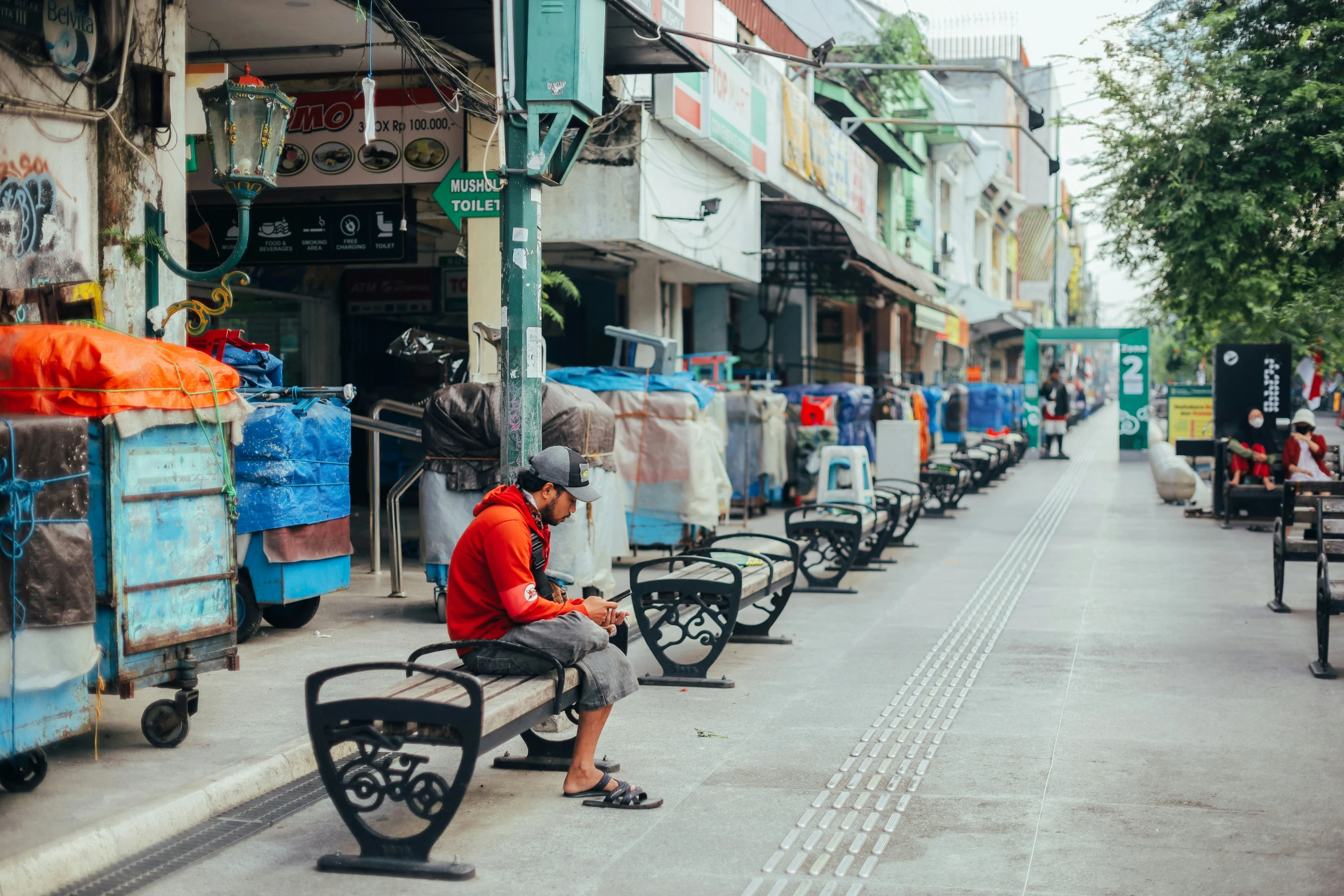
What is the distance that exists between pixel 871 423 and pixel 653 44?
36.0 feet

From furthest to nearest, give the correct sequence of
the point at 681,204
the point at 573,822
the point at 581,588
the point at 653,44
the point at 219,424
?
the point at 681,204 → the point at 653,44 → the point at 581,588 → the point at 219,424 → the point at 573,822

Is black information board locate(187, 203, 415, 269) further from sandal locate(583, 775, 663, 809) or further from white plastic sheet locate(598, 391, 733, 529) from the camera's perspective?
sandal locate(583, 775, 663, 809)

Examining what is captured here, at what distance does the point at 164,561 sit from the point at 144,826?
1.46m

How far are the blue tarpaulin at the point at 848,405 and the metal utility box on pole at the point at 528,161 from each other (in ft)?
38.6

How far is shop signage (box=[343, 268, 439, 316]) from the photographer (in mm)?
19312

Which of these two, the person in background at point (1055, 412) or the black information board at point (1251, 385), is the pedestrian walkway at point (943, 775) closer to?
the black information board at point (1251, 385)

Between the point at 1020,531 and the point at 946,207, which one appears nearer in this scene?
the point at 1020,531

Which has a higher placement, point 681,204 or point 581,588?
point 681,204

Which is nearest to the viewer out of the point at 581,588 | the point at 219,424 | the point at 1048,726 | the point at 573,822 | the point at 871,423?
the point at 573,822

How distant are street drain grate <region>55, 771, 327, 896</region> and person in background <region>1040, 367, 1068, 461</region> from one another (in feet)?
104

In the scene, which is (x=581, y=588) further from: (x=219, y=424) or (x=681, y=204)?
(x=681, y=204)

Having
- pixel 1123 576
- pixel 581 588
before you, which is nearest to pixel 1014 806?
pixel 581 588

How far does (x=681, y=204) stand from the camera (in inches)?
707

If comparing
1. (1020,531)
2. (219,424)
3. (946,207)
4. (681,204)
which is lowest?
(1020,531)
